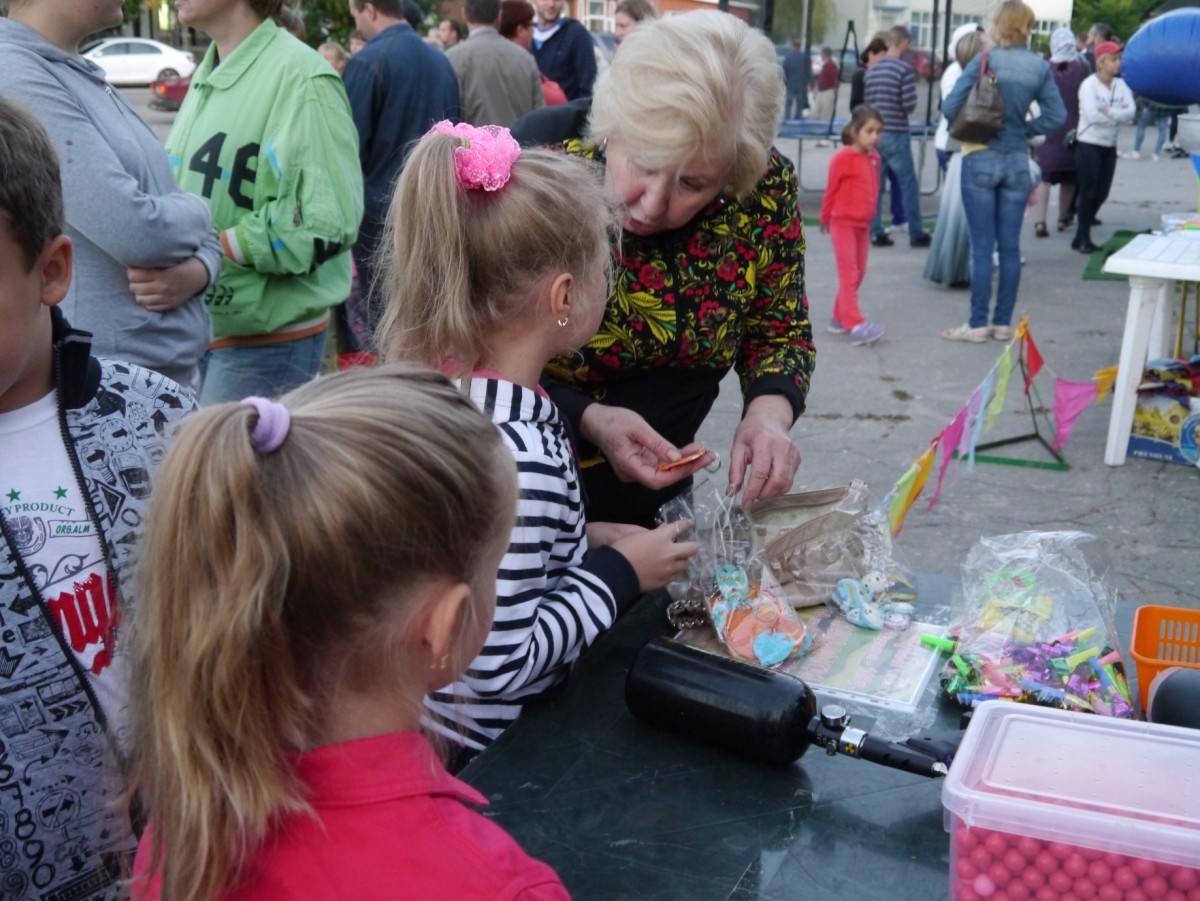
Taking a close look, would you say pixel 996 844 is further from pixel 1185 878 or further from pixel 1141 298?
pixel 1141 298

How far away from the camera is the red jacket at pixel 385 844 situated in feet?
2.93

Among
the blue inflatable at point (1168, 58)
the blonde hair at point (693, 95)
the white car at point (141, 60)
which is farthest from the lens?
the white car at point (141, 60)

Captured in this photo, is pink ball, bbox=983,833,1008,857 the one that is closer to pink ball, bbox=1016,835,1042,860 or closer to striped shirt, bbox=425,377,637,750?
pink ball, bbox=1016,835,1042,860

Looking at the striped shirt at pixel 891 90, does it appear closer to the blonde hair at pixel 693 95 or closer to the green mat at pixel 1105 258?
the green mat at pixel 1105 258

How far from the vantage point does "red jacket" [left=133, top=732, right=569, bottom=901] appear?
2.93ft

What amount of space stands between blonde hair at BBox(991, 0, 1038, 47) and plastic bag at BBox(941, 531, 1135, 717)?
607 cm

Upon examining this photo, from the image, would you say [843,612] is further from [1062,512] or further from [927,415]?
[927,415]

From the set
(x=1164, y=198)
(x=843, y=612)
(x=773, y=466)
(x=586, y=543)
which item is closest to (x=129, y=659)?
(x=586, y=543)

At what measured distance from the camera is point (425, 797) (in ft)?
3.13

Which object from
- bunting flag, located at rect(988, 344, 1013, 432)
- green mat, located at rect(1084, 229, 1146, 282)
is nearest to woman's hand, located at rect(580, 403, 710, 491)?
bunting flag, located at rect(988, 344, 1013, 432)

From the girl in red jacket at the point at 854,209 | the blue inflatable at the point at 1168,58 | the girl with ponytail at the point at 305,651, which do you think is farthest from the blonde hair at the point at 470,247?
the blue inflatable at the point at 1168,58

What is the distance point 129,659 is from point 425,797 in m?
0.35

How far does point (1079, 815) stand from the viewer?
98cm

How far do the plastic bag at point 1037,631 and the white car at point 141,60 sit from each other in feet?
100.0
